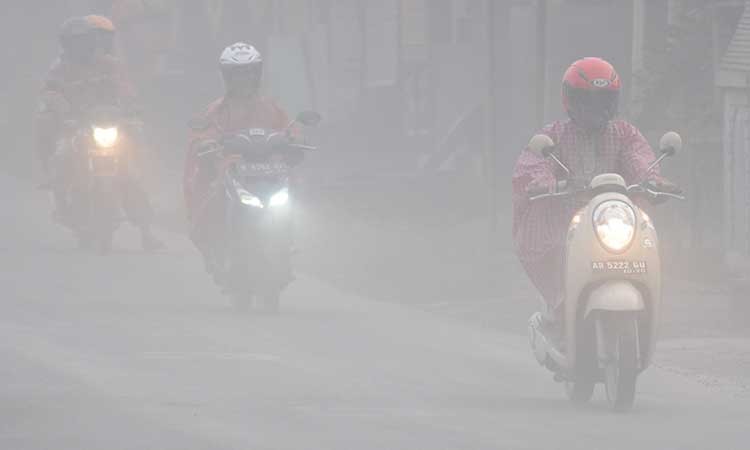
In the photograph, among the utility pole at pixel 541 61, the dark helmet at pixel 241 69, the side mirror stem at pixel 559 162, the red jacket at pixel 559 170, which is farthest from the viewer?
the utility pole at pixel 541 61

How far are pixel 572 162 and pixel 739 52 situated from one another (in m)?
6.99

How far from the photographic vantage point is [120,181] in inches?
828

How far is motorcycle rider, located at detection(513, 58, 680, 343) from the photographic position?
11.2 metres

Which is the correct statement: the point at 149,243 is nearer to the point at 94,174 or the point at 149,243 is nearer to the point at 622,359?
the point at 94,174

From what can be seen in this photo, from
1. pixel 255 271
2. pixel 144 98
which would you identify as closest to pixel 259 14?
pixel 144 98

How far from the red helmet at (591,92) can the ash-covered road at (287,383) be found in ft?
4.88

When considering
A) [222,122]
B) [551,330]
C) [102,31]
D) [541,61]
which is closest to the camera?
[551,330]

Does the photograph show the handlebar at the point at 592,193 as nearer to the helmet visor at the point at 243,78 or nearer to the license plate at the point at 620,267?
the license plate at the point at 620,267

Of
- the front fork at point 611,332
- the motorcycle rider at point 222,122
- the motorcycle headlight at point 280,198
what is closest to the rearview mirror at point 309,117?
the motorcycle rider at point 222,122

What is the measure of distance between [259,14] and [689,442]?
29705 mm

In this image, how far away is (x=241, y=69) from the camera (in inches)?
654

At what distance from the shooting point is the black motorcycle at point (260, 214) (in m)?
16.0

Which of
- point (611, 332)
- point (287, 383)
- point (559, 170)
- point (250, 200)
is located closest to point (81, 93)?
point (250, 200)

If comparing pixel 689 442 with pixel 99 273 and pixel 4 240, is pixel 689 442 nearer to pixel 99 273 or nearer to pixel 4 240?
pixel 99 273
